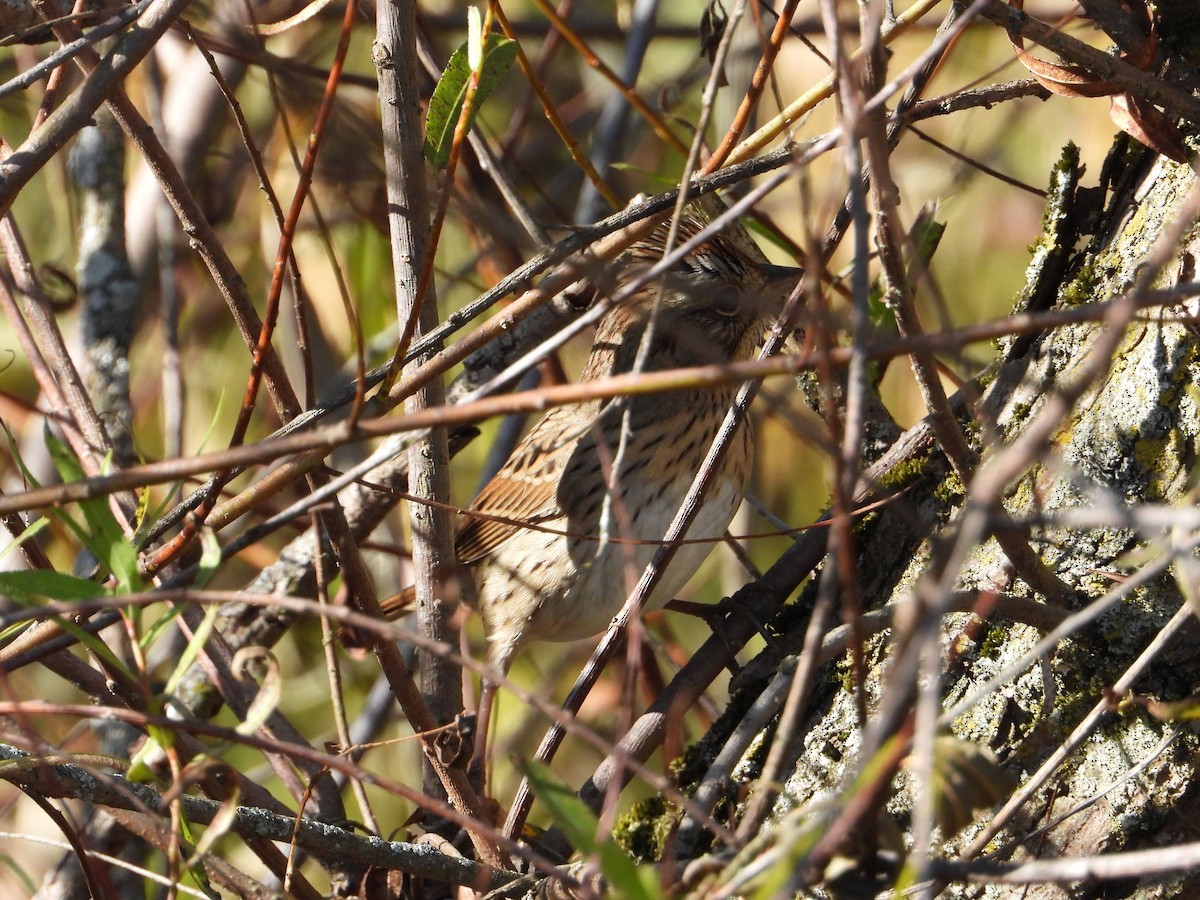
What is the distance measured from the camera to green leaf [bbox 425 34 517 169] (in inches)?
67.8

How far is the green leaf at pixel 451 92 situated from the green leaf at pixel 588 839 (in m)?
0.93

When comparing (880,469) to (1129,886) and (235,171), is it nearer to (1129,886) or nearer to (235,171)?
(1129,886)

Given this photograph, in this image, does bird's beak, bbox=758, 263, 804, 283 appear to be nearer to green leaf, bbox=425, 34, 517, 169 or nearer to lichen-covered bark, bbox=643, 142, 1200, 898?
lichen-covered bark, bbox=643, 142, 1200, 898

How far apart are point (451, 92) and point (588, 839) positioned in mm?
1089

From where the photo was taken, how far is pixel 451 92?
5.71ft

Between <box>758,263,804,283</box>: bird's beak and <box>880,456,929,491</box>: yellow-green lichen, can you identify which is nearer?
<box>880,456,929,491</box>: yellow-green lichen

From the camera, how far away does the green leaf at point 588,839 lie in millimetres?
1049

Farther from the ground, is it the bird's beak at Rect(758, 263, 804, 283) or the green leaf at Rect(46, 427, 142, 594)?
the bird's beak at Rect(758, 263, 804, 283)

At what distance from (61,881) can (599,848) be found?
176 centimetres

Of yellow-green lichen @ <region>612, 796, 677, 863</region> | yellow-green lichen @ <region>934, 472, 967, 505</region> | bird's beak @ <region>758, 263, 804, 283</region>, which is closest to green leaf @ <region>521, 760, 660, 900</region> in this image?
yellow-green lichen @ <region>612, 796, 677, 863</region>

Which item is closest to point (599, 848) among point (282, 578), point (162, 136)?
point (282, 578)

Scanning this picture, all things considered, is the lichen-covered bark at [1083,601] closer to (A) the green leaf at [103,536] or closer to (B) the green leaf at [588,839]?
(B) the green leaf at [588,839]

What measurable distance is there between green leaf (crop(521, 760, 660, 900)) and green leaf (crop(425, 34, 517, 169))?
93cm

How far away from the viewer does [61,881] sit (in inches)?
93.4
